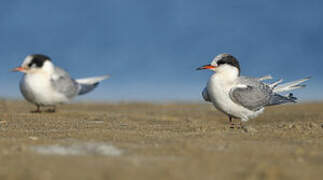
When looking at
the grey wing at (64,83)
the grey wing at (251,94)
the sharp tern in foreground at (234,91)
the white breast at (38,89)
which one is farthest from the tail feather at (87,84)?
the grey wing at (251,94)

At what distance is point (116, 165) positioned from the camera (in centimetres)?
360

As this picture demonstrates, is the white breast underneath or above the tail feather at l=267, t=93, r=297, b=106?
above

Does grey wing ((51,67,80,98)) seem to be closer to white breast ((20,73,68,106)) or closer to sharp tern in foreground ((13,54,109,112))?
sharp tern in foreground ((13,54,109,112))

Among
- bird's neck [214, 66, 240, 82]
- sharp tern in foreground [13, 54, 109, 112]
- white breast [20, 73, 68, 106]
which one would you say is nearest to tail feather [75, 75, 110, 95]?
sharp tern in foreground [13, 54, 109, 112]

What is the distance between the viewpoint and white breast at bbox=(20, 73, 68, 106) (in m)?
9.27

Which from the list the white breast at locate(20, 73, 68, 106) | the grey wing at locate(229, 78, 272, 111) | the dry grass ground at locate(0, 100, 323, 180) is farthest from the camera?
the white breast at locate(20, 73, 68, 106)

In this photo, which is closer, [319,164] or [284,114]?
[319,164]

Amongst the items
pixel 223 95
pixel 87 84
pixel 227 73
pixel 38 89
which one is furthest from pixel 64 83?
pixel 223 95

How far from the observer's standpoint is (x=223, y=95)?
276 inches

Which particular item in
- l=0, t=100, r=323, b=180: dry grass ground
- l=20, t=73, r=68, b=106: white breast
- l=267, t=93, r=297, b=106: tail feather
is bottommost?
l=0, t=100, r=323, b=180: dry grass ground

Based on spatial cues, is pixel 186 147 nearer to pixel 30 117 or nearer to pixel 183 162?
pixel 183 162

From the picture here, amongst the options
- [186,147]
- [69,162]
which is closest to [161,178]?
[69,162]

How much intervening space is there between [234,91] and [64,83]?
3.83 meters

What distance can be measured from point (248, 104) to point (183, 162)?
3.53 metres
